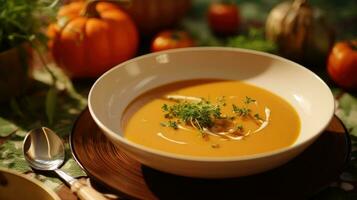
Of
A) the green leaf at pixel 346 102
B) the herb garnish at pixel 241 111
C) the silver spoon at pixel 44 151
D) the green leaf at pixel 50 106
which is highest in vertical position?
the herb garnish at pixel 241 111

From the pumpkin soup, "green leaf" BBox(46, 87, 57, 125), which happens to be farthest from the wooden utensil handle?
"green leaf" BBox(46, 87, 57, 125)

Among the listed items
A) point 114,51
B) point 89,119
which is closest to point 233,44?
point 114,51

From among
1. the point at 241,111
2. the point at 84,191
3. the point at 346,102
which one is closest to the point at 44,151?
the point at 84,191

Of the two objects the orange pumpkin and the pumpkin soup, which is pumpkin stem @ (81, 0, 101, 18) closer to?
the orange pumpkin

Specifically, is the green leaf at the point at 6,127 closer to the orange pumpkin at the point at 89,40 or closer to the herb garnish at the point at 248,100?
the orange pumpkin at the point at 89,40

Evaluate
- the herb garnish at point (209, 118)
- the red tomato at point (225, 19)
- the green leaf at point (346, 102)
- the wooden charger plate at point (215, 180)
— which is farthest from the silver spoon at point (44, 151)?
the red tomato at point (225, 19)

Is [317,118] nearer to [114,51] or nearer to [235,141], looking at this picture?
[235,141]
